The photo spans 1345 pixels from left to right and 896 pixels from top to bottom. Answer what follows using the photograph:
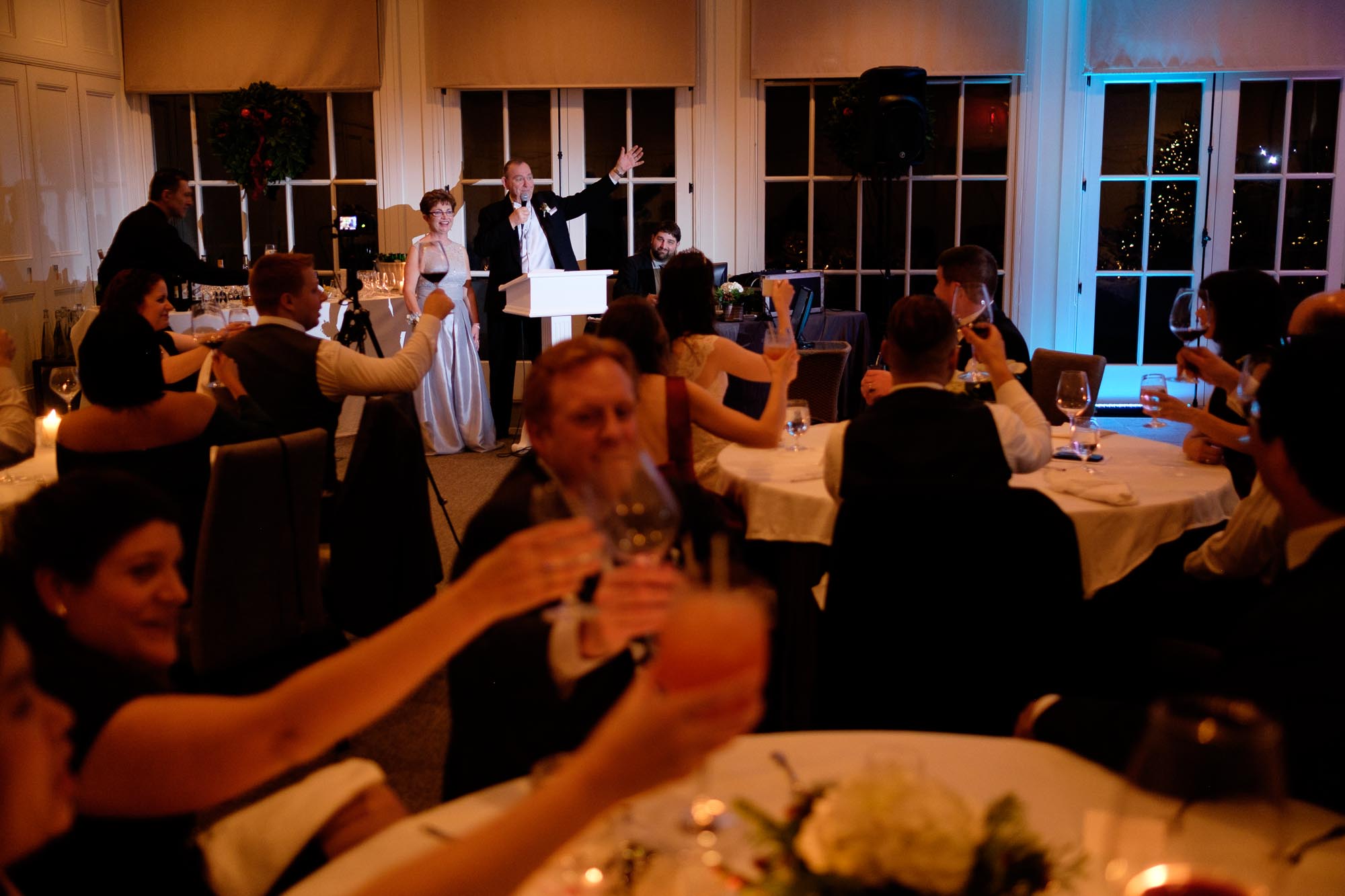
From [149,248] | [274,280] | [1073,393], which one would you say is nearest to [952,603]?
[1073,393]

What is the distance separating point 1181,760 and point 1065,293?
8325 millimetres

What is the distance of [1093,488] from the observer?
123 inches

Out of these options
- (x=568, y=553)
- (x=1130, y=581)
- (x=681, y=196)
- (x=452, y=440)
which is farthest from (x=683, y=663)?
(x=681, y=196)

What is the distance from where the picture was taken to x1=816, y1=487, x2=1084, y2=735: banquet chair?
6.83 feet

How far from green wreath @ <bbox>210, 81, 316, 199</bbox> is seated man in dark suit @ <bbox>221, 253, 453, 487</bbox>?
186 inches

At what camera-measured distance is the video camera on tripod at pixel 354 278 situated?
6.31 metres

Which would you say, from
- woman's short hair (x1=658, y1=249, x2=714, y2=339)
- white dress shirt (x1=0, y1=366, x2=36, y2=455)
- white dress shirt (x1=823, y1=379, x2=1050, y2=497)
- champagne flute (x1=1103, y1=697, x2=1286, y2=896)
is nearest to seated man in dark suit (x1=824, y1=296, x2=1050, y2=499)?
white dress shirt (x1=823, y1=379, x2=1050, y2=497)

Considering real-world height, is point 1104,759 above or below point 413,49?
below

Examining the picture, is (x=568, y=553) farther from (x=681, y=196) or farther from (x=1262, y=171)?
(x=1262, y=171)

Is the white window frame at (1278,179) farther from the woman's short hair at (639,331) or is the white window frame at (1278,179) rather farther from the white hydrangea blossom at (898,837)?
the white hydrangea blossom at (898,837)

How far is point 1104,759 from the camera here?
144 centimetres

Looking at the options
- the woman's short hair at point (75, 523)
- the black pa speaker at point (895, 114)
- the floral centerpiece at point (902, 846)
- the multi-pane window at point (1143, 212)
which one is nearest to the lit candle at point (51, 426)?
the woman's short hair at point (75, 523)

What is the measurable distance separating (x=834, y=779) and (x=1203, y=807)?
0.64 metres

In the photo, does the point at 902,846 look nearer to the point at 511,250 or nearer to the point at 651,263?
the point at 651,263
